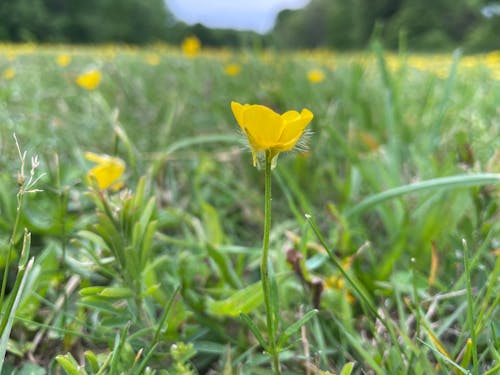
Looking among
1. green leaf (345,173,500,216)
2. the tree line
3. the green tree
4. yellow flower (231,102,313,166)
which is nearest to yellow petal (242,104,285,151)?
yellow flower (231,102,313,166)

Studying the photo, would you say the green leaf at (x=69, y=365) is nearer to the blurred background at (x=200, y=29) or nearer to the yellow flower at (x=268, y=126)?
the yellow flower at (x=268, y=126)

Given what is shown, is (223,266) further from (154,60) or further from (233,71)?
(154,60)

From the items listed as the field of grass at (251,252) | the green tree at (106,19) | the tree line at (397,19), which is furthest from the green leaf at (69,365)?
the green tree at (106,19)

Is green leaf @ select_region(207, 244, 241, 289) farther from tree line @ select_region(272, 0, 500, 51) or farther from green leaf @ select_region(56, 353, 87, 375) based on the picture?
tree line @ select_region(272, 0, 500, 51)

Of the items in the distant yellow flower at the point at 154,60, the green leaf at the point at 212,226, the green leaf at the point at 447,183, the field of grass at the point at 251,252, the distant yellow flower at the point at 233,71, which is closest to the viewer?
the field of grass at the point at 251,252

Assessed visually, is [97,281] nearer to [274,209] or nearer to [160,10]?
[274,209]

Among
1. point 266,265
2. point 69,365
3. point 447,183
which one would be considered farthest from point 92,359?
point 447,183
